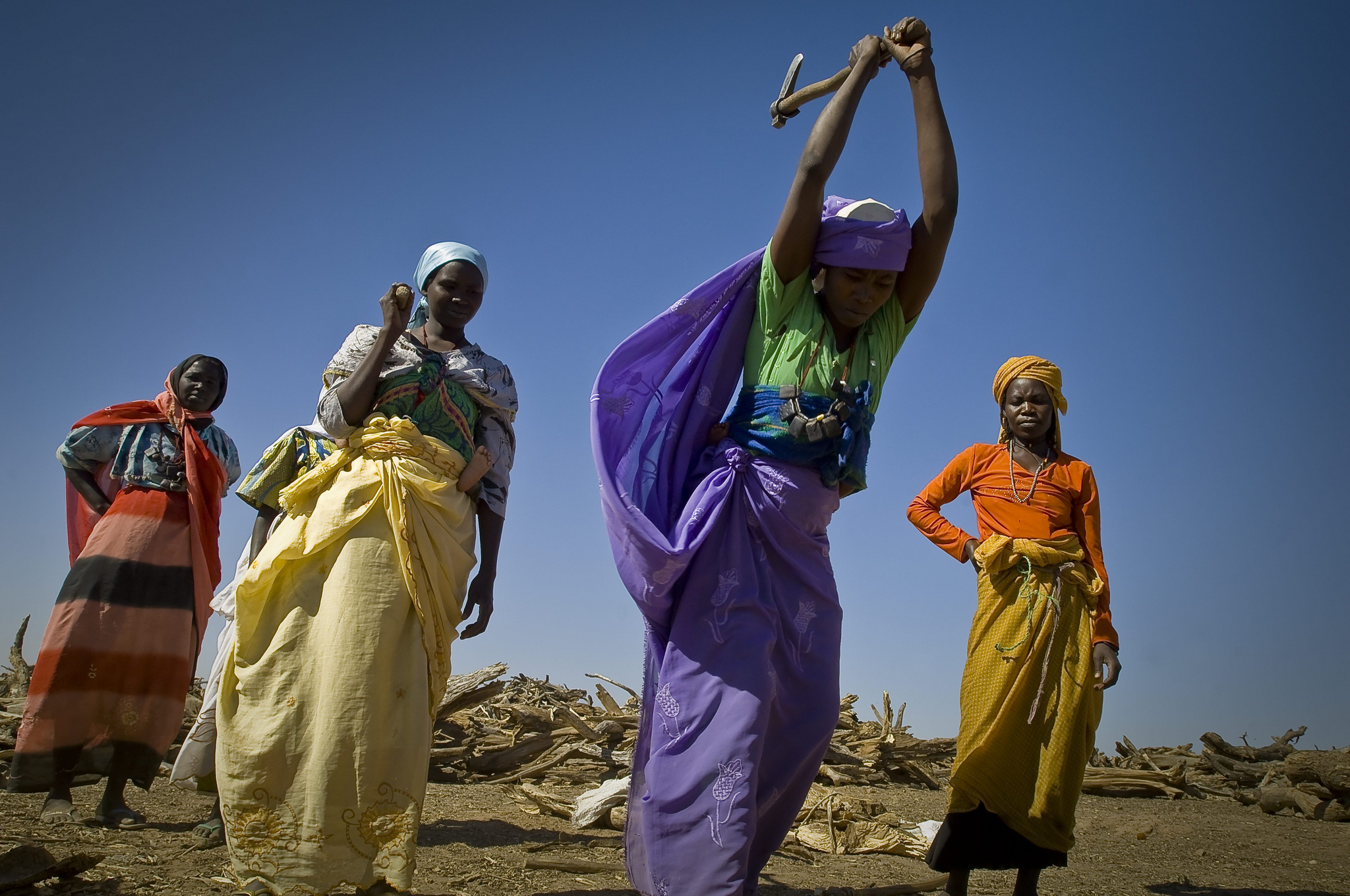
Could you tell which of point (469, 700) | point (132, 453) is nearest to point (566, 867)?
point (469, 700)

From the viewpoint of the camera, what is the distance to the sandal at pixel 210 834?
14.9 feet

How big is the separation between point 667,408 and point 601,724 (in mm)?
4717

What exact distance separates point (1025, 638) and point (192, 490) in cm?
480

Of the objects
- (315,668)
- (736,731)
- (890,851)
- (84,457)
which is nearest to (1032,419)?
(890,851)

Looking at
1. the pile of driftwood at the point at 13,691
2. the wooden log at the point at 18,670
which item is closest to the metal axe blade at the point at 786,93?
the pile of driftwood at the point at 13,691

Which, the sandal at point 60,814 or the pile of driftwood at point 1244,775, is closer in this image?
the sandal at point 60,814

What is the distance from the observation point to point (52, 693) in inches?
212

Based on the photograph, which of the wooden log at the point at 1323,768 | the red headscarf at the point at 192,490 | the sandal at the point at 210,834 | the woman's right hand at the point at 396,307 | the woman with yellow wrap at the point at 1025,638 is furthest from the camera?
the wooden log at the point at 1323,768

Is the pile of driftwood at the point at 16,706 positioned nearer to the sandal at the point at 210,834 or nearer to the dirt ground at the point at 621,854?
the dirt ground at the point at 621,854

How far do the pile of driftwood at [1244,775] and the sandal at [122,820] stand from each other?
20.0 ft

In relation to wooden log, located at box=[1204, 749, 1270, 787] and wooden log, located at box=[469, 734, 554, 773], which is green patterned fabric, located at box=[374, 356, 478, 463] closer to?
wooden log, located at box=[469, 734, 554, 773]

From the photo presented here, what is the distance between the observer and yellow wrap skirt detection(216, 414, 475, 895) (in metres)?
3.53

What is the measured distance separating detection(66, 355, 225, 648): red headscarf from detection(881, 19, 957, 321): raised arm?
4.45 meters

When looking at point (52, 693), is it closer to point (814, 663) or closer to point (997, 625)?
point (814, 663)
